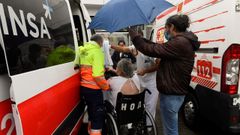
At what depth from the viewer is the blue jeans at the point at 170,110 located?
3100mm

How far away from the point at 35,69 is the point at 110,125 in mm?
1860

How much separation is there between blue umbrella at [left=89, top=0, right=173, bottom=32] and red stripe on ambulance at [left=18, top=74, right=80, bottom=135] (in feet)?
2.39

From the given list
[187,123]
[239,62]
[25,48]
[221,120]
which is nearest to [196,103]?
[187,123]

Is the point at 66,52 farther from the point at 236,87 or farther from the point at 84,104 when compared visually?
the point at 236,87

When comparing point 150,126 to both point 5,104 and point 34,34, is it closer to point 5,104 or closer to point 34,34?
point 34,34

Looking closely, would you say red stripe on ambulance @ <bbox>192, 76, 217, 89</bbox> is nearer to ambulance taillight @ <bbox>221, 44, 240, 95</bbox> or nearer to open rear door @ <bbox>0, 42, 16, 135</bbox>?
ambulance taillight @ <bbox>221, 44, 240, 95</bbox>

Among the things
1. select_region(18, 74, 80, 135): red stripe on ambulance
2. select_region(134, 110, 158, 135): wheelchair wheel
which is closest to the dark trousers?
select_region(18, 74, 80, 135): red stripe on ambulance

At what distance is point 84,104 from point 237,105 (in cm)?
188

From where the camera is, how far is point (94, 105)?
347 centimetres

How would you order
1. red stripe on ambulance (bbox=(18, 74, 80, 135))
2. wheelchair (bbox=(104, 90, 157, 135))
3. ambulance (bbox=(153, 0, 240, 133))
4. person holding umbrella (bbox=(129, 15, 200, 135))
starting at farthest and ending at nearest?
wheelchair (bbox=(104, 90, 157, 135)) < ambulance (bbox=(153, 0, 240, 133)) < person holding umbrella (bbox=(129, 15, 200, 135)) < red stripe on ambulance (bbox=(18, 74, 80, 135))

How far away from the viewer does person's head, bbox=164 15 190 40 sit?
2.97 metres

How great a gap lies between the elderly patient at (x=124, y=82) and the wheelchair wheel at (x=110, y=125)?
24 cm

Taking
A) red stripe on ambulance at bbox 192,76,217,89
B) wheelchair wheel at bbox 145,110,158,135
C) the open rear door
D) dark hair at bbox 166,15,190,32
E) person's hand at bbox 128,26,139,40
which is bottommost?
wheelchair wheel at bbox 145,110,158,135

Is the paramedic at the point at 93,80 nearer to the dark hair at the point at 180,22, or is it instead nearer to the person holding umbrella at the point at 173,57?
the person holding umbrella at the point at 173,57
